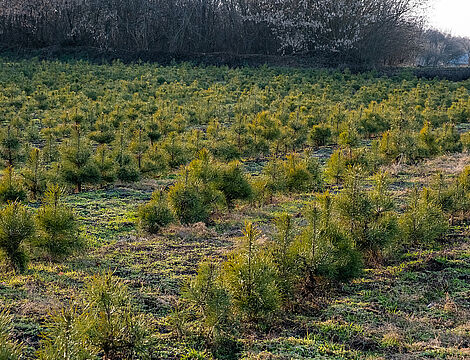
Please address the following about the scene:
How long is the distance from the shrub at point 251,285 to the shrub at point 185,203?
2.80 m

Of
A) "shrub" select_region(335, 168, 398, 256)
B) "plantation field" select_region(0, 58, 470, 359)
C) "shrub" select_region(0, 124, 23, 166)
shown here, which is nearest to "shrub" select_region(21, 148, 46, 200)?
"plantation field" select_region(0, 58, 470, 359)

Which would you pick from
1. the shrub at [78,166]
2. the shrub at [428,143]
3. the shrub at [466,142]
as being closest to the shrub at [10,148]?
the shrub at [78,166]

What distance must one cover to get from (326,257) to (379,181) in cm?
154

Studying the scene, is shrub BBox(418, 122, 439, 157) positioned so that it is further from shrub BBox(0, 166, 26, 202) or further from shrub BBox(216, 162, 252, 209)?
shrub BBox(0, 166, 26, 202)

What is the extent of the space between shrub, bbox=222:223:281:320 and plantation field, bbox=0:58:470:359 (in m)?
0.01

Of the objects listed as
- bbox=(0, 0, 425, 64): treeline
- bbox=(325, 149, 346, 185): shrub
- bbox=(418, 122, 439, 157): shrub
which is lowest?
bbox=(325, 149, 346, 185): shrub

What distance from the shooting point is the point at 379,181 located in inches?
251

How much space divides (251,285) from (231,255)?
0.39 meters

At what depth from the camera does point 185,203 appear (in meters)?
7.52

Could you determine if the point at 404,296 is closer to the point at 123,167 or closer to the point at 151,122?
the point at 123,167

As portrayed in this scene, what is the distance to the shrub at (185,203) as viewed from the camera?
7512 mm

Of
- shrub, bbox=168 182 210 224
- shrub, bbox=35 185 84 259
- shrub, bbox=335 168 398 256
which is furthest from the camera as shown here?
shrub, bbox=168 182 210 224

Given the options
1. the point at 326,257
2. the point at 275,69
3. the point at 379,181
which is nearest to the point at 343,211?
the point at 379,181

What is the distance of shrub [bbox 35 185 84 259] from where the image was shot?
575 centimetres
